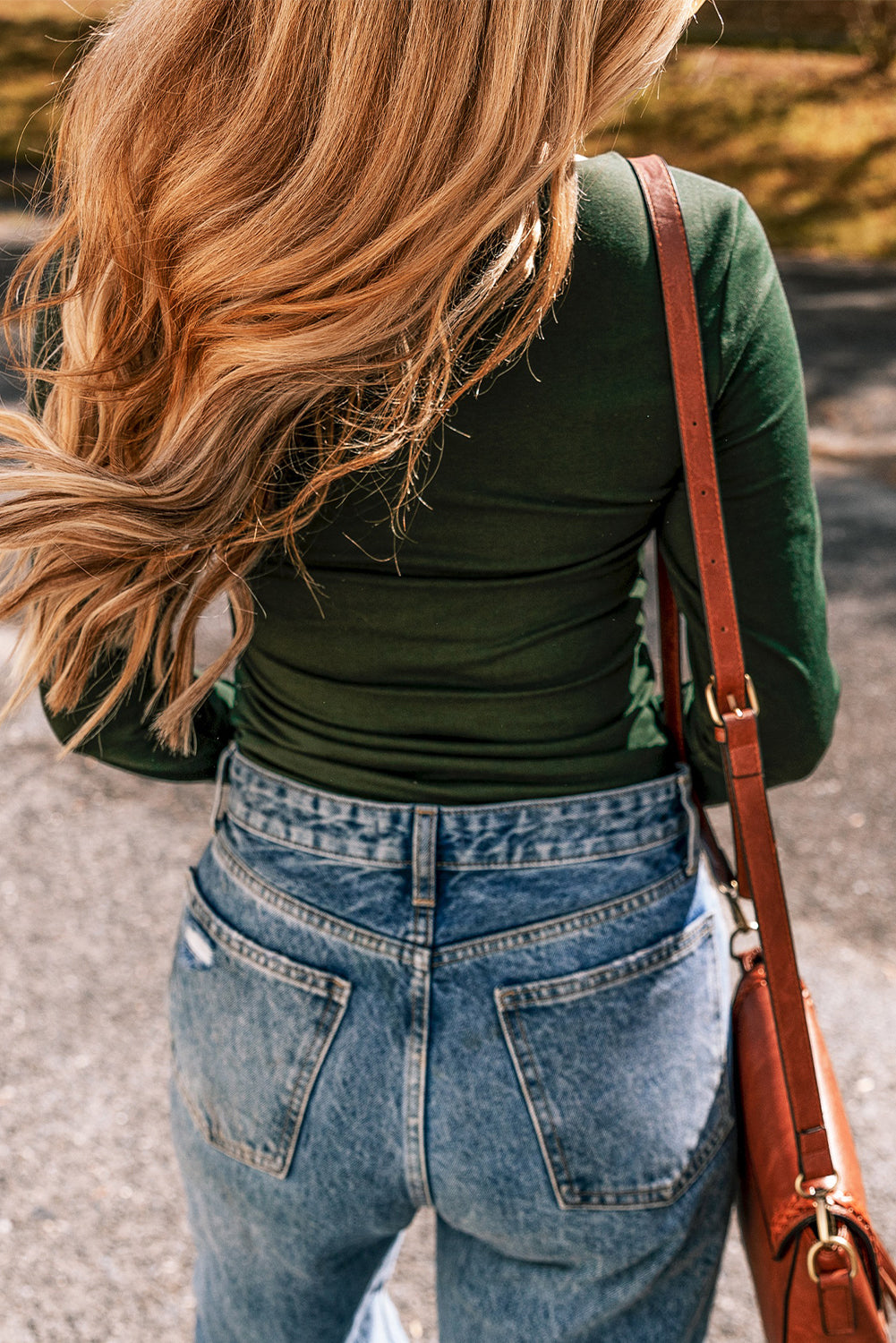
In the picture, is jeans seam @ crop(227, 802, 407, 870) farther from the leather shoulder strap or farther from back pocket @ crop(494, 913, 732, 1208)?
the leather shoulder strap

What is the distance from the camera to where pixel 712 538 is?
1045 mm

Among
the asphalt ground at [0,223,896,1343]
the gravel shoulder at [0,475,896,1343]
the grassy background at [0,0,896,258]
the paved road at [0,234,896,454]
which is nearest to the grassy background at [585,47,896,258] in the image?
the grassy background at [0,0,896,258]

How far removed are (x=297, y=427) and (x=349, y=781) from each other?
1.07 feet

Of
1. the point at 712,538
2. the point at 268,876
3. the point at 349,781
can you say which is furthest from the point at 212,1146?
the point at 712,538

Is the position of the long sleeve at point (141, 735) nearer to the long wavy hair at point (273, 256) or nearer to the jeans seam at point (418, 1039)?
the long wavy hair at point (273, 256)

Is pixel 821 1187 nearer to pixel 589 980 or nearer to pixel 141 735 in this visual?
pixel 589 980

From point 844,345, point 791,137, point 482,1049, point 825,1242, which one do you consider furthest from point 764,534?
point 791,137

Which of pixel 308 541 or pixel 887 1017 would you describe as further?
pixel 887 1017

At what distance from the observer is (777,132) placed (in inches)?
437

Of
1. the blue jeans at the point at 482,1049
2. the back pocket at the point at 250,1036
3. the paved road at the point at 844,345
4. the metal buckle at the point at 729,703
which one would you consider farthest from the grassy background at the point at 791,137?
the back pocket at the point at 250,1036

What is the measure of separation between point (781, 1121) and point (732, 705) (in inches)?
15.8

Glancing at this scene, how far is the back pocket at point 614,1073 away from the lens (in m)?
1.05

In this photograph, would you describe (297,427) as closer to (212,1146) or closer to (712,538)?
(712,538)

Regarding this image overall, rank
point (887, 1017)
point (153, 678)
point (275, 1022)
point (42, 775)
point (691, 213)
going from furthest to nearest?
point (42, 775)
point (887, 1017)
point (153, 678)
point (275, 1022)
point (691, 213)
